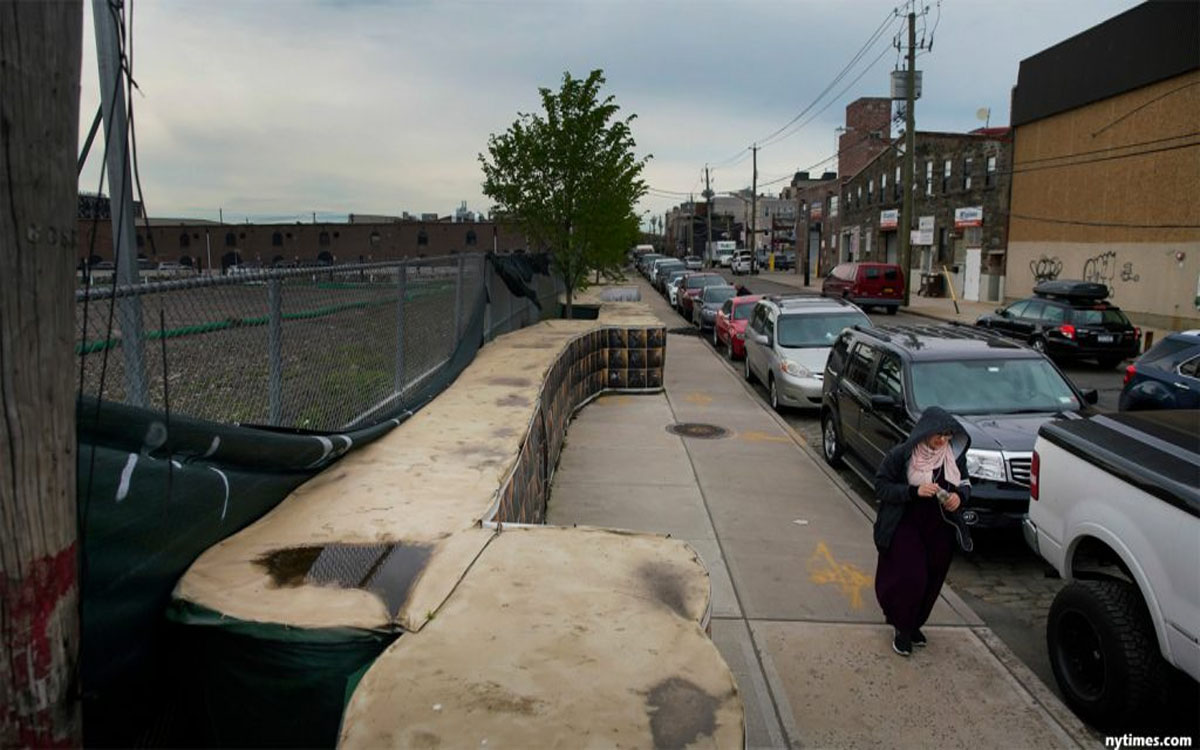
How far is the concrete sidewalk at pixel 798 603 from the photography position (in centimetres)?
429

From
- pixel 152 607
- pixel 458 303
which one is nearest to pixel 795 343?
pixel 458 303

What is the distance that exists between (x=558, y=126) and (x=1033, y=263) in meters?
22.3

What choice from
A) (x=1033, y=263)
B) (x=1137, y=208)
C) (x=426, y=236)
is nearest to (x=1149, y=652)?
(x=1137, y=208)

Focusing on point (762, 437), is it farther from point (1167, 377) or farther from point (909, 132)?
point (909, 132)

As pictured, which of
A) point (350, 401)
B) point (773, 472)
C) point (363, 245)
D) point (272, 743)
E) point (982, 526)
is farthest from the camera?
point (363, 245)

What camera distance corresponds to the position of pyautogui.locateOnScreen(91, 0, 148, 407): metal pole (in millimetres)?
3346

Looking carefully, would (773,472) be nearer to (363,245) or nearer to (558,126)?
(558,126)

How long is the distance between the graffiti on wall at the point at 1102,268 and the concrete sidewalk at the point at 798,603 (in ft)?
71.1

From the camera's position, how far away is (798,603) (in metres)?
5.83

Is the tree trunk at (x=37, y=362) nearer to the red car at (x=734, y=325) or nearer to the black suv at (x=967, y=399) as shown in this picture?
the black suv at (x=967, y=399)

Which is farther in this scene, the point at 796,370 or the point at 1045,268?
the point at 1045,268

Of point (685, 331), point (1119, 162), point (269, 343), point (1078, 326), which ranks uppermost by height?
point (1119, 162)

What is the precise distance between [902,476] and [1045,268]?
30.9 meters

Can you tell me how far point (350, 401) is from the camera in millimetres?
5742
